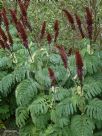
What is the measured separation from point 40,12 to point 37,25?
120 cm

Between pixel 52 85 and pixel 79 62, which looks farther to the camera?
pixel 52 85

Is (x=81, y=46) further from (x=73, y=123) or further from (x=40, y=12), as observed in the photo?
(x=40, y=12)

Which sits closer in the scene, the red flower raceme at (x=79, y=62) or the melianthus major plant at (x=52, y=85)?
the red flower raceme at (x=79, y=62)

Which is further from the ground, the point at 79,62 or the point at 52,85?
the point at 79,62

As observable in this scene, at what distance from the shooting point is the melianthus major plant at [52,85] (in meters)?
4.85

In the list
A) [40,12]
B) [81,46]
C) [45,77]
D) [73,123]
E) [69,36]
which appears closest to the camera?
[73,123]

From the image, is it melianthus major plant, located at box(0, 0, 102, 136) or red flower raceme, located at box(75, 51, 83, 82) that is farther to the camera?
melianthus major plant, located at box(0, 0, 102, 136)

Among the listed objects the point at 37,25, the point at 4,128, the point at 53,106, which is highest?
the point at 37,25

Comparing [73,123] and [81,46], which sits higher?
[81,46]

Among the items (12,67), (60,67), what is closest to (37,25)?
(12,67)

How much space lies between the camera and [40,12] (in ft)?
29.6

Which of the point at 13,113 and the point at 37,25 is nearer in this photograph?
the point at 13,113

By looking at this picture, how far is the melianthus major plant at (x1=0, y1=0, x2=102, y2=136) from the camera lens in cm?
485

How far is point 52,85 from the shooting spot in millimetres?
5051
